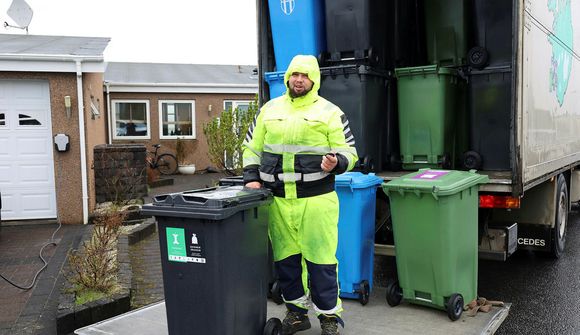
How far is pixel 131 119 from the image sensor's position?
61.4 ft

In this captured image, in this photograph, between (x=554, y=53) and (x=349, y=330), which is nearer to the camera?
(x=349, y=330)

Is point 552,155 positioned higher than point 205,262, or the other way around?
point 552,155

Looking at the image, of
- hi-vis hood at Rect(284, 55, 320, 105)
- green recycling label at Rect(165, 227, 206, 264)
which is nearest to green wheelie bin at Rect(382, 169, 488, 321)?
hi-vis hood at Rect(284, 55, 320, 105)

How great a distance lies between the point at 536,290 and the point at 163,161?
566 inches

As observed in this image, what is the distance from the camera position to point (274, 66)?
227 inches

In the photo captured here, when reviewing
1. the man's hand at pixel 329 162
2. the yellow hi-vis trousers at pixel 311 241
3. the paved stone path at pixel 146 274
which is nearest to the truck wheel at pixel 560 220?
the yellow hi-vis trousers at pixel 311 241

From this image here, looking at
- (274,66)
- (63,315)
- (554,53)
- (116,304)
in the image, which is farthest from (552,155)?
(63,315)

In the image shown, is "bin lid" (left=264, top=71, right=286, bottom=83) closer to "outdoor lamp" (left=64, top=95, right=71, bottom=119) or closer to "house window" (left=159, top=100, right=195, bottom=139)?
"outdoor lamp" (left=64, top=95, right=71, bottom=119)

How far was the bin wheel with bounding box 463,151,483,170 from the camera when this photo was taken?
17.5ft

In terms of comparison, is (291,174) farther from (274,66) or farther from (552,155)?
(552,155)

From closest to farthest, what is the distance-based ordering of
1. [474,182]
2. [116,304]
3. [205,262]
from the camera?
1. [205,262]
2. [474,182]
3. [116,304]

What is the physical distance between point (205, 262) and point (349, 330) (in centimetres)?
129

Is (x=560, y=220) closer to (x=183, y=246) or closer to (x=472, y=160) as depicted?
(x=472, y=160)

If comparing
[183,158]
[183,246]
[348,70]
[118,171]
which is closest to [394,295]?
[183,246]
